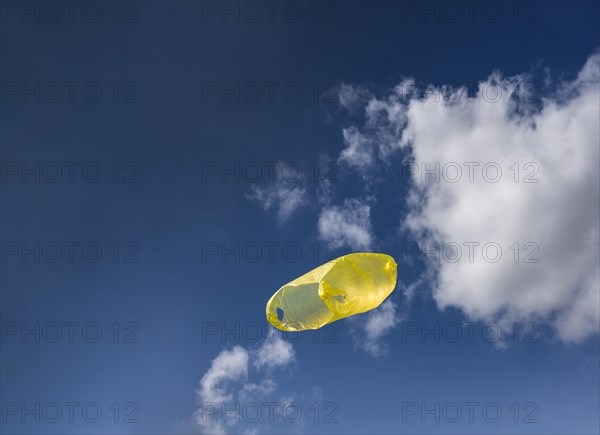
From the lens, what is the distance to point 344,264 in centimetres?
2080

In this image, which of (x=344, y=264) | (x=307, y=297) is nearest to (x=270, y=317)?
(x=307, y=297)

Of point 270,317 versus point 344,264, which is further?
point 270,317

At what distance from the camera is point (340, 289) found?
20.5 meters

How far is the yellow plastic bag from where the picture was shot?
20547mm

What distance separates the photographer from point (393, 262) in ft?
69.8

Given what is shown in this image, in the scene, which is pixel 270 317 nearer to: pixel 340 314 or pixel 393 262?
pixel 340 314

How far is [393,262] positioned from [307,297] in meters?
3.20

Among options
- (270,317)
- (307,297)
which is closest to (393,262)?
(307,297)

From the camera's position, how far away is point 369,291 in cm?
2083

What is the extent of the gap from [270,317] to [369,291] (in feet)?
12.8

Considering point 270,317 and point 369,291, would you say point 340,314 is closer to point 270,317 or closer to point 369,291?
point 369,291

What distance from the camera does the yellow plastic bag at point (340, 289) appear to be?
20.5m

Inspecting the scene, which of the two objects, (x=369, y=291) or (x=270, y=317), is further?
(x=270, y=317)

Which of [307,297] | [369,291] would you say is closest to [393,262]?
[369,291]
